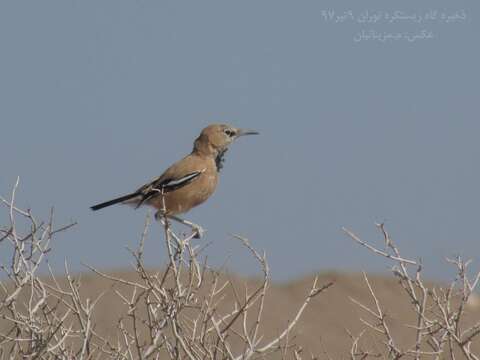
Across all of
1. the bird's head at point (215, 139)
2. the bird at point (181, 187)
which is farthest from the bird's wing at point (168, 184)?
the bird's head at point (215, 139)

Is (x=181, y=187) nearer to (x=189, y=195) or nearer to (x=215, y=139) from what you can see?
(x=189, y=195)

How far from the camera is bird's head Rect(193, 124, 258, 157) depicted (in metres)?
10.7

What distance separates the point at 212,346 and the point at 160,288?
60cm

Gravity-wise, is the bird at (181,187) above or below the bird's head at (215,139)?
below

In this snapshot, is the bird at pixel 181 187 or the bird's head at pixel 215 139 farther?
the bird's head at pixel 215 139

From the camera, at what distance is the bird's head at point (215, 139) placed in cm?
1066

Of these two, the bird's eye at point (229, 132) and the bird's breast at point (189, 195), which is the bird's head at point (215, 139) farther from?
the bird's breast at point (189, 195)

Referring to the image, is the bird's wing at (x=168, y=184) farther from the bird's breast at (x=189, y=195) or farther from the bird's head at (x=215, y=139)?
the bird's head at (x=215, y=139)

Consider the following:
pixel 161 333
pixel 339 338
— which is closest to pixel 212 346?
pixel 161 333

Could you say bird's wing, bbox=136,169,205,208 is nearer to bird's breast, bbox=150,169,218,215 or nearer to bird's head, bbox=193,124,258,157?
bird's breast, bbox=150,169,218,215

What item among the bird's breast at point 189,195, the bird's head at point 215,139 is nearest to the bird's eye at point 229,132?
the bird's head at point 215,139

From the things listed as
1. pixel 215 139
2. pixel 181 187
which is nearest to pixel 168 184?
pixel 181 187

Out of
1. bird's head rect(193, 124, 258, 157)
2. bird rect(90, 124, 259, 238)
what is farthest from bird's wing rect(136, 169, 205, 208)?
bird's head rect(193, 124, 258, 157)

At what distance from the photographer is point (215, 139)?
35.1 feet
